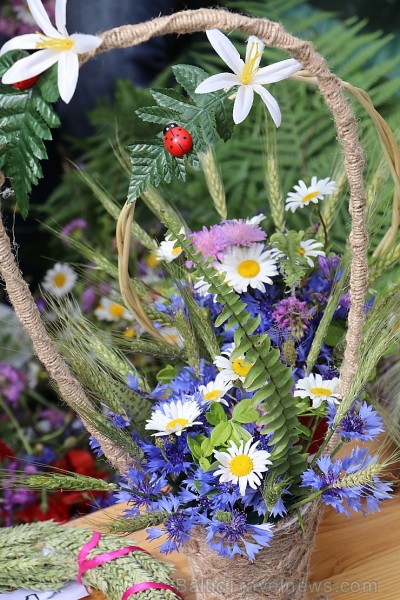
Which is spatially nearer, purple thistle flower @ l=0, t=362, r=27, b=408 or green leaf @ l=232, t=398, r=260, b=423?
green leaf @ l=232, t=398, r=260, b=423

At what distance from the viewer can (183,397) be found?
2.53ft

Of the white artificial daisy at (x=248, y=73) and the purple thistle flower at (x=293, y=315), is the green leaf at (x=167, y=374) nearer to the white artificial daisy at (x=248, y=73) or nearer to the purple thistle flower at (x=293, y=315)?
the purple thistle flower at (x=293, y=315)

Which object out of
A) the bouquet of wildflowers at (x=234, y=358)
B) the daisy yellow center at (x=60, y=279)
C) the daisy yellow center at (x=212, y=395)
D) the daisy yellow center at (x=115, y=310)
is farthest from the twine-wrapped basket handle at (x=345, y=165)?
the daisy yellow center at (x=60, y=279)

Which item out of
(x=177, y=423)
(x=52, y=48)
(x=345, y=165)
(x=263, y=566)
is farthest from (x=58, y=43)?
(x=263, y=566)

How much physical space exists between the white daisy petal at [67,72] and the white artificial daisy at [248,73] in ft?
0.37

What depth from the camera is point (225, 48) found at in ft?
2.06

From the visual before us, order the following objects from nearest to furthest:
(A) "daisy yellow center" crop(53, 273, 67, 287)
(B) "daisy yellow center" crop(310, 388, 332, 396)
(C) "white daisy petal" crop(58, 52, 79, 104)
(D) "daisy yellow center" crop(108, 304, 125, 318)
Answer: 1. (C) "white daisy petal" crop(58, 52, 79, 104)
2. (B) "daisy yellow center" crop(310, 388, 332, 396)
3. (D) "daisy yellow center" crop(108, 304, 125, 318)
4. (A) "daisy yellow center" crop(53, 273, 67, 287)

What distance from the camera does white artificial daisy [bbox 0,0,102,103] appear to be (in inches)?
22.2

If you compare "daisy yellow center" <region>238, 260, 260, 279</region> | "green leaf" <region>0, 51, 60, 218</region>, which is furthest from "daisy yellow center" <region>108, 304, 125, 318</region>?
"green leaf" <region>0, 51, 60, 218</region>

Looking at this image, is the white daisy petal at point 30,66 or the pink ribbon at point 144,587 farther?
the pink ribbon at point 144,587

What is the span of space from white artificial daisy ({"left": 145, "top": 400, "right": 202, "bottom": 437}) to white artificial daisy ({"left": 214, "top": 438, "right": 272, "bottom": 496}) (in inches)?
1.8

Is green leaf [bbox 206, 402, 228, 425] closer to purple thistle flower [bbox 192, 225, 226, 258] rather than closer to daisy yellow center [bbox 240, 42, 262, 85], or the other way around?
purple thistle flower [bbox 192, 225, 226, 258]

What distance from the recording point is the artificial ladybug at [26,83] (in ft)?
1.95

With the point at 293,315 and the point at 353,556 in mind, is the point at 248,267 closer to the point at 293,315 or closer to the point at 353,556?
the point at 293,315
